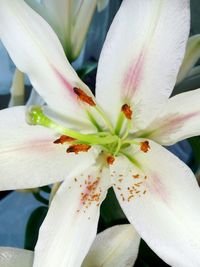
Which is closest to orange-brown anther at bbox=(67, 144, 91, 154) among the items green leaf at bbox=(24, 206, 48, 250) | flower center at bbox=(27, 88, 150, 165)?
flower center at bbox=(27, 88, 150, 165)

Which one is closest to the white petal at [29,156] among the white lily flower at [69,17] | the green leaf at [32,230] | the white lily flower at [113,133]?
the white lily flower at [113,133]

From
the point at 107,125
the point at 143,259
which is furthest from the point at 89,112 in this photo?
the point at 143,259

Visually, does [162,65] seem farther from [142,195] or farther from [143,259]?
[143,259]

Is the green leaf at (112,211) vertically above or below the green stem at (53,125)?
below

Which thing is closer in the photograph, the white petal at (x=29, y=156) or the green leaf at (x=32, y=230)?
the white petal at (x=29, y=156)

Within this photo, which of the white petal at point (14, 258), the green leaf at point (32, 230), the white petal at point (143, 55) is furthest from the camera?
the green leaf at point (32, 230)

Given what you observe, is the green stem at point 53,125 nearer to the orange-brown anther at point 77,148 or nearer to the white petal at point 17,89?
the orange-brown anther at point 77,148

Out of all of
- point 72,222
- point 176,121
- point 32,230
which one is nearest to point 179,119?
point 176,121
